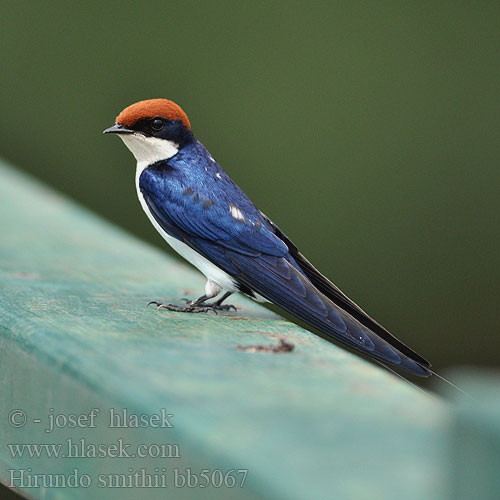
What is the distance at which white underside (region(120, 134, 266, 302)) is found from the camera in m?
1.93

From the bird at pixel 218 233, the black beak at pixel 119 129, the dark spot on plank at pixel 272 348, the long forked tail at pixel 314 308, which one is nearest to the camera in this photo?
the dark spot on plank at pixel 272 348

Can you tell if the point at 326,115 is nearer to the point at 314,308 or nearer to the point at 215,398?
the point at 314,308

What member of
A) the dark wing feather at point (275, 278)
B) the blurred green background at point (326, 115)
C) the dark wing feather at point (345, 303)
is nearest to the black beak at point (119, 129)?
the dark wing feather at point (275, 278)

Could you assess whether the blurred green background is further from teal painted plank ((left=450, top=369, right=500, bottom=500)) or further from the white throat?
teal painted plank ((left=450, top=369, right=500, bottom=500))

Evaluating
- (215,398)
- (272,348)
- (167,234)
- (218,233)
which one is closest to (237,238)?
(218,233)

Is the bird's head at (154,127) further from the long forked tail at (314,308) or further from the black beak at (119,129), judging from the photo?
the long forked tail at (314,308)

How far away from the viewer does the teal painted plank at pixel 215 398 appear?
746 mm

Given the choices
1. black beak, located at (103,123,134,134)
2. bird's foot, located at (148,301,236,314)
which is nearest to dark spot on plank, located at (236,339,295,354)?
bird's foot, located at (148,301,236,314)

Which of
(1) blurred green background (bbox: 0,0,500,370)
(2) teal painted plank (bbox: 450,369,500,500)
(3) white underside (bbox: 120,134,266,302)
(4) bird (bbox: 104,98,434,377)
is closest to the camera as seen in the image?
(2) teal painted plank (bbox: 450,369,500,500)

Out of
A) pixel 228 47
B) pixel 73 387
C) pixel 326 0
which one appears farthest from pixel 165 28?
pixel 73 387

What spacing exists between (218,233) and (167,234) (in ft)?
0.47

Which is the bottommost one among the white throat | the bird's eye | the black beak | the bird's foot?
the bird's foot

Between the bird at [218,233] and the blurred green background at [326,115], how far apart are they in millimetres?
1750

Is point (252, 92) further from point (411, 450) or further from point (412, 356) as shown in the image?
point (411, 450)
